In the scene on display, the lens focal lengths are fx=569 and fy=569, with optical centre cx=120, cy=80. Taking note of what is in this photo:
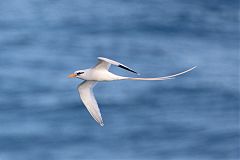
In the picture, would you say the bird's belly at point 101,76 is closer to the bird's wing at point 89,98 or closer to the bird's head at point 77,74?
the bird's head at point 77,74

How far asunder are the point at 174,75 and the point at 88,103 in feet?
21.6

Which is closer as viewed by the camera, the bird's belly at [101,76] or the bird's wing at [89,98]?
the bird's belly at [101,76]

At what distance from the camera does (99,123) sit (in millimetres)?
29828

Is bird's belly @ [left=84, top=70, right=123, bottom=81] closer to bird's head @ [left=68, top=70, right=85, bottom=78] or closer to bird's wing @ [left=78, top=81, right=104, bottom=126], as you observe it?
bird's head @ [left=68, top=70, right=85, bottom=78]

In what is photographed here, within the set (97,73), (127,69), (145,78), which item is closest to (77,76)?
(97,73)

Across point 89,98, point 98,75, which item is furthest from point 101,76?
point 89,98

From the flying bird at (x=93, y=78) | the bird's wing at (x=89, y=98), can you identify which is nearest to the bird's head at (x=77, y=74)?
the flying bird at (x=93, y=78)

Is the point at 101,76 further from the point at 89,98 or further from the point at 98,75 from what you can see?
the point at 89,98

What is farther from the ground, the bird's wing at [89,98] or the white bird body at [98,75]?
the white bird body at [98,75]

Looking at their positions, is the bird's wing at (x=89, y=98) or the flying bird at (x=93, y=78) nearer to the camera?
the flying bird at (x=93, y=78)

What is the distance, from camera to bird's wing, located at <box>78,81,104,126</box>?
30.8 meters

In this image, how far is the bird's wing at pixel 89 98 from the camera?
101ft

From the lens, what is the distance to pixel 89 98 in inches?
1248

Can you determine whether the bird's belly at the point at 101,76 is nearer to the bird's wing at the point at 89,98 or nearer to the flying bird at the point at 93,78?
the flying bird at the point at 93,78
